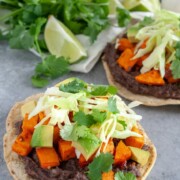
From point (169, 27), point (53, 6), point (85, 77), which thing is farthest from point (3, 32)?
point (169, 27)

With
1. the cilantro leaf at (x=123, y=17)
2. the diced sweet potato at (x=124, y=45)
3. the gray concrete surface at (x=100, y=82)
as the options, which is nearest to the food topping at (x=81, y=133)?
the gray concrete surface at (x=100, y=82)

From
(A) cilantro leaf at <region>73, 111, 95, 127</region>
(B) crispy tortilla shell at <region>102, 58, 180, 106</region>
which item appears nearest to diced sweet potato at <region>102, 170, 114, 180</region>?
(A) cilantro leaf at <region>73, 111, 95, 127</region>

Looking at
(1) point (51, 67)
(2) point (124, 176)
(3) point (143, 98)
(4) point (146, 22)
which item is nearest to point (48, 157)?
(2) point (124, 176)

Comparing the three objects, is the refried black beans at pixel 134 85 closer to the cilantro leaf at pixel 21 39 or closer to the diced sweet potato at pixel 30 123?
the cilantro leaf at pixel 21 39

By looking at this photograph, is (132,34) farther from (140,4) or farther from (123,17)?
(140,4)

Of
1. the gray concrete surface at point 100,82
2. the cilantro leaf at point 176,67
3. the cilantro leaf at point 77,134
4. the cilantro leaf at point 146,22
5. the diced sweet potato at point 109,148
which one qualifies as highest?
the cilantro leaf at point 77,134

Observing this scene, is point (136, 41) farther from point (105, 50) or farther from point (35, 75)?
point (35, 75)
